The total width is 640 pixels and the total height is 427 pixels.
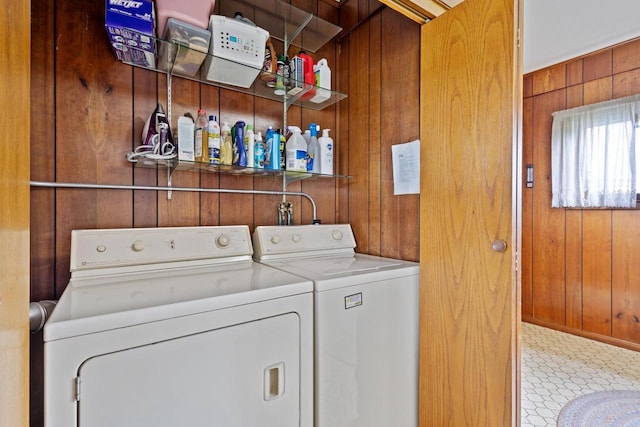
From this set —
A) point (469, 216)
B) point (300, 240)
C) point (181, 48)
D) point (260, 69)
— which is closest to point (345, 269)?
point (300, 240)

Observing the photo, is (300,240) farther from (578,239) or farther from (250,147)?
(578,239)

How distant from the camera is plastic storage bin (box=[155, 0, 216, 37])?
127 centimetres

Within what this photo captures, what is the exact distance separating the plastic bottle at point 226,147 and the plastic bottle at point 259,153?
135 mm

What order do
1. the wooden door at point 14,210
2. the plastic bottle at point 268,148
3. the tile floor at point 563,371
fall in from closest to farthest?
1. the wooden door at point 14,210
2. the plastic bottle at point 268,148
3. the tile floor at point 563,371

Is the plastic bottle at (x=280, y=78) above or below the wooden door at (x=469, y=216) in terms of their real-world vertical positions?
above

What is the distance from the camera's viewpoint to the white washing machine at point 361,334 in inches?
45.8

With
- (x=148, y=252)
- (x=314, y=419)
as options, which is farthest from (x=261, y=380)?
(x=148, y=252)

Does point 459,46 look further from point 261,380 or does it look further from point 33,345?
point 33,345

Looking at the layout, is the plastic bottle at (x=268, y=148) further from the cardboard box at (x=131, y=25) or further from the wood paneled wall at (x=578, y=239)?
the wood paneled wall at (x=578, y=239)

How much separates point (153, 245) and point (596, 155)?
3531mm

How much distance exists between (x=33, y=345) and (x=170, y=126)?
3.30 ft

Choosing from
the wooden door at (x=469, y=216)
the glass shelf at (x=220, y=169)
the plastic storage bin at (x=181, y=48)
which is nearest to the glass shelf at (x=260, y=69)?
the plastic storage bin at (x=181, y=48)

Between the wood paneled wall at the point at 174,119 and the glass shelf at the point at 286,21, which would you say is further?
the glass shelf at the point at 286,21

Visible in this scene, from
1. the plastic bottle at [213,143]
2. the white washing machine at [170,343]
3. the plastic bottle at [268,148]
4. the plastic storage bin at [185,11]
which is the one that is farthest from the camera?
the plastic bottle at [268,148]
